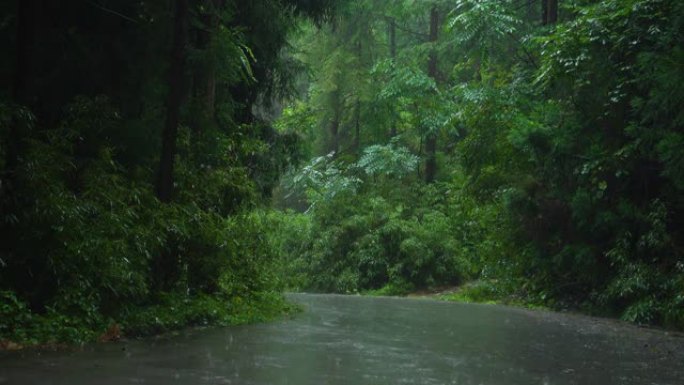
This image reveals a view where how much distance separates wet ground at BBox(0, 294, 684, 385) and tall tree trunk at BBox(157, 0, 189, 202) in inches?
102

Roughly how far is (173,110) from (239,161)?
2.98 meters

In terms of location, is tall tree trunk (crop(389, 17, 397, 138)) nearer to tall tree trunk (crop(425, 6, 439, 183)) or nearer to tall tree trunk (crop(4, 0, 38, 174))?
tall tree trunk (crop(425, 6, 439, 183))

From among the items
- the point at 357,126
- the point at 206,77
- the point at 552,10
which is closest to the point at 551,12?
the point at 552,10

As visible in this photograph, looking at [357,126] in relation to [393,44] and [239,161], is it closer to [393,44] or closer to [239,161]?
[393,44]

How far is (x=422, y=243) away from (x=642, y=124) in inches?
634

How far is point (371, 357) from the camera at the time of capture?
31.7 ft

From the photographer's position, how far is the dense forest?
10148 mm

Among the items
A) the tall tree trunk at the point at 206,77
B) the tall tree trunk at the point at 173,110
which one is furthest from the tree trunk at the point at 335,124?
the tall tree trunk at the point at 173,110

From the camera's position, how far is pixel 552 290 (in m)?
21.0

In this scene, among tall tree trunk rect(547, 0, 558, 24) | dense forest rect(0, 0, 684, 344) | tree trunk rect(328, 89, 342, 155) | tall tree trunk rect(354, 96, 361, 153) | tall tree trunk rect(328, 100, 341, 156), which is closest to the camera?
dense forest rect(0, 0, 684, 344)

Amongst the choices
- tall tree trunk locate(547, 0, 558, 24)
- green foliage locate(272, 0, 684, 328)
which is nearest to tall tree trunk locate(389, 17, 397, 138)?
green foliage locate(272, 0, 684, 328)

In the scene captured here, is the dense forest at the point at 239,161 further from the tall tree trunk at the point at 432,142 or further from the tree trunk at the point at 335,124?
the tree trunk at the point at 335,124

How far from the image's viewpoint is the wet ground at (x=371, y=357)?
791cm

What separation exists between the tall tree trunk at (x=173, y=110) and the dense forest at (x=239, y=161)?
36 mm
